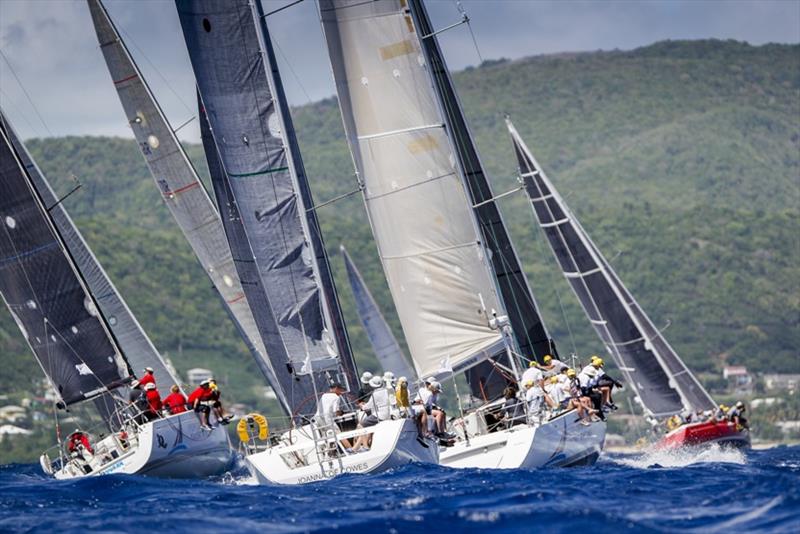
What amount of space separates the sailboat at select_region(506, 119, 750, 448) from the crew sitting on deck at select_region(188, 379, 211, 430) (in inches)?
455

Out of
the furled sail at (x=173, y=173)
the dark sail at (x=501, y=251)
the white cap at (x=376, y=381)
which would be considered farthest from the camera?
the furled sail at (x=173, y=173)

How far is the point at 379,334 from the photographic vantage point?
3125 cm

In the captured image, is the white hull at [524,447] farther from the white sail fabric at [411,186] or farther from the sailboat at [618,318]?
the sailboat at [618,318]

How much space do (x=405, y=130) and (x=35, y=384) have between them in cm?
5484

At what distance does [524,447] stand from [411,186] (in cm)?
447

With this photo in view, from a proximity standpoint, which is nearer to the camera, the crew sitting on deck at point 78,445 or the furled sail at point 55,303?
the crew sitting on deck at point 78,445

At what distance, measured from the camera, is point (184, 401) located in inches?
852

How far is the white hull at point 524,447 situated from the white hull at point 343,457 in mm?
399

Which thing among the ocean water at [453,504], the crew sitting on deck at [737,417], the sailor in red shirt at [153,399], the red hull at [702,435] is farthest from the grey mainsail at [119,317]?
the crew sitting on deck at [737,417]

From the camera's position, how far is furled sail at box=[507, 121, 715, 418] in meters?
31.3

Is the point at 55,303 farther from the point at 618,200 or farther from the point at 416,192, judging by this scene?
the point at 618,200

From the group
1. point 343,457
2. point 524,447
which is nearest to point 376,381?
point 343,457

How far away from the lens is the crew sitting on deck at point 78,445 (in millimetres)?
21906

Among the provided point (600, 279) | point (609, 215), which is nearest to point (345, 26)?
point (600, 279)
